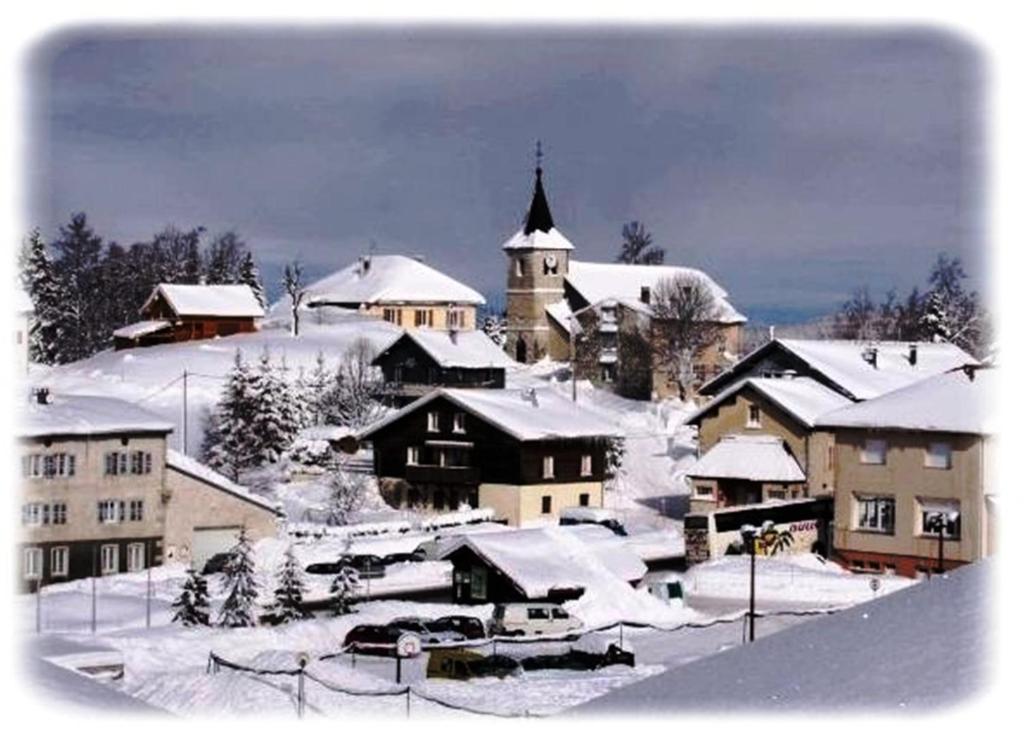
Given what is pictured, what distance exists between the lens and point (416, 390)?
546 centimetres

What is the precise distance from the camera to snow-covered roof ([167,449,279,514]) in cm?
396

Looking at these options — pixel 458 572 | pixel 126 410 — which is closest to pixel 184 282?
pixel 126 410

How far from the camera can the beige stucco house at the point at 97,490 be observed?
12.3 feet

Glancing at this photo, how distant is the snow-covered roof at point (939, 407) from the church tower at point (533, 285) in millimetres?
1224

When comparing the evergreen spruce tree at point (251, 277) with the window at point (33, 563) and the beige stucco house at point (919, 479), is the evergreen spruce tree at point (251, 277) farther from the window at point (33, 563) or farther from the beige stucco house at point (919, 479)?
the beige stucco house at point (919, 479)

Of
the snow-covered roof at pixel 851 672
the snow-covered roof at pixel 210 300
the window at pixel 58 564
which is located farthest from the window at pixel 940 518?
the snow-covered roof at pixel 851 672

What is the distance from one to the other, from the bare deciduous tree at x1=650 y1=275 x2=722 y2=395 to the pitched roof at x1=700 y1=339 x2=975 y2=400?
230 millimetres

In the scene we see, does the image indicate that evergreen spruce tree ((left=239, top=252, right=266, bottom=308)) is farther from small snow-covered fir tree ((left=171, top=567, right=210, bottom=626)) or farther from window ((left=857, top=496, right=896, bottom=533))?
window ((left=857, top=496, right=896, bottom=533))

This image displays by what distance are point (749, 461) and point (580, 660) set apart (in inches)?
74.5

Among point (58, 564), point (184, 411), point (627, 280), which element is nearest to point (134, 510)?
point (58, 564)

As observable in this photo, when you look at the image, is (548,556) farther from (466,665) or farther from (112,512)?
(112,512)

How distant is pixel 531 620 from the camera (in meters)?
4.65

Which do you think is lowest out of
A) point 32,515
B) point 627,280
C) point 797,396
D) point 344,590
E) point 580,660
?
point 580,660

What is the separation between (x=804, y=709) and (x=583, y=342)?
4.90 metres
